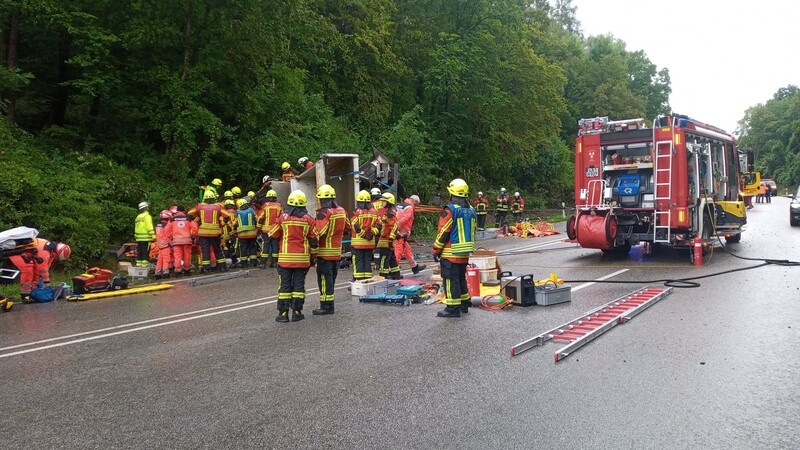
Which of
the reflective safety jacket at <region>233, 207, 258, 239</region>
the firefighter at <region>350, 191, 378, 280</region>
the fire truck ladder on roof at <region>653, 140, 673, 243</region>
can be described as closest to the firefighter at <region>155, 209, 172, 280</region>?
the reflective safety jacket at <region>233, 207, 258, 239</region>

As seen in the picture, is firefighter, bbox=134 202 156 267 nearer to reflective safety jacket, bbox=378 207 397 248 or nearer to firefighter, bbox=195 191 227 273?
firefighter, bbox=195 191 227 273

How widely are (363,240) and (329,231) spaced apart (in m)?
2.31

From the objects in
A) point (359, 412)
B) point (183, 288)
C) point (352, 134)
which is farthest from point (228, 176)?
point (359, 412)

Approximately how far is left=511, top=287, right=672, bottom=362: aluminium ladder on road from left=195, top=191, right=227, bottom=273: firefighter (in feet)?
29.8

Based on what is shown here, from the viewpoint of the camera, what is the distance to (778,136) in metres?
88.9

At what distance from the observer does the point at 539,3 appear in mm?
47219

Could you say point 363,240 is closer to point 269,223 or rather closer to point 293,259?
point 293,259

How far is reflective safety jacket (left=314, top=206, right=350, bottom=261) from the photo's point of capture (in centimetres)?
873

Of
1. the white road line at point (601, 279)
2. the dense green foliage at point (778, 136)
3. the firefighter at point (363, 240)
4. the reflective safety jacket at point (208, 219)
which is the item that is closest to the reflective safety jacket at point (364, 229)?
the firefighter at point (363, 240)

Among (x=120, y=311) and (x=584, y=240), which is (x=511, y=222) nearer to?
(x=584, y=240)

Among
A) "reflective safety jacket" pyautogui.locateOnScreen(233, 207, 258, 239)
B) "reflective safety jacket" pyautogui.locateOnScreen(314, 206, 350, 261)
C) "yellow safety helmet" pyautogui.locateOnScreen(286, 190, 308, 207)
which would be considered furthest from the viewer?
"reflective safety jacket" pyautogui.locateOnScreen(233, 207, 258, 239)

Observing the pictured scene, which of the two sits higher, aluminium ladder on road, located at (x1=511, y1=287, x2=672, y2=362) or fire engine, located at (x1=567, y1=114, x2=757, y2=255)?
fire engine, located at (x1=567, y1=114, x2=757, y2=255)

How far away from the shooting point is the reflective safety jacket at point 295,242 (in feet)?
27.3

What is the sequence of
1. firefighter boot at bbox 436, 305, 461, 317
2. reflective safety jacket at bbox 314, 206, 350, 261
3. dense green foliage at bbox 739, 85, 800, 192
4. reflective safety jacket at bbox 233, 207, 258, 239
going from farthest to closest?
1. dense green foliage at bbox 739, 85, 800, 192
2. reflective safety jacket at bbox 233, 207, 258, 239
3. reflective safety jacket at bbox 314, 206, 350, 261
4. firefighter boot at bbox 436, 305, 461, 317
